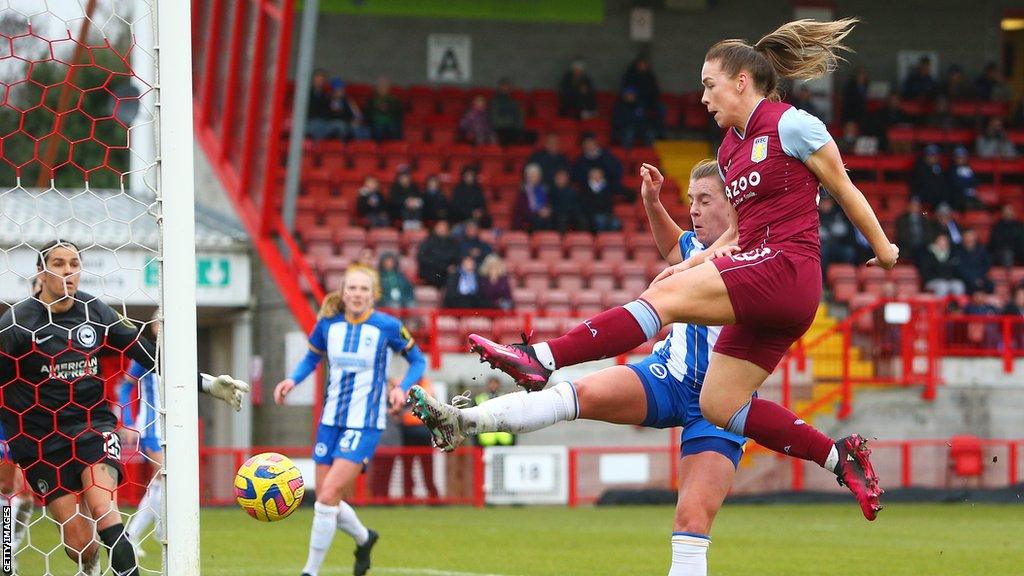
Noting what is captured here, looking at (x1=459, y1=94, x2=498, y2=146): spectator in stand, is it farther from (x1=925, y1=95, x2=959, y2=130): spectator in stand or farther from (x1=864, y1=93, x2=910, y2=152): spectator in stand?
(x1=925, y1=95, x2=959, y2=130): spectator in stand

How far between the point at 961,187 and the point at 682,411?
17.5m

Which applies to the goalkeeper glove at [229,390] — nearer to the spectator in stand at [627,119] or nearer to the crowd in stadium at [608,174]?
the crowd in stadium at [608,174]

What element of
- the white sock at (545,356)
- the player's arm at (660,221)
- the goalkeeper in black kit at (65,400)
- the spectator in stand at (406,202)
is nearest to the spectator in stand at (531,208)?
the spectator in stand at (406,202)

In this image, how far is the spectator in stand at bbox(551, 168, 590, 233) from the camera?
68.0ft

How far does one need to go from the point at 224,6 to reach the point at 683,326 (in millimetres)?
16138

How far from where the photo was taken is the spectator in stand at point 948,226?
67.8ft

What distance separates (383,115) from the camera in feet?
72.0

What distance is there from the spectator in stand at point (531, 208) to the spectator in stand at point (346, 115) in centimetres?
274

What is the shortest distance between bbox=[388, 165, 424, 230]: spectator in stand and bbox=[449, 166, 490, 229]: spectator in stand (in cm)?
47

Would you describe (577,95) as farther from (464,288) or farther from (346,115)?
A: (464,288)

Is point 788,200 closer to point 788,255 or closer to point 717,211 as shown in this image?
point 788,255

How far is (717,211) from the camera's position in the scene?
6.34 meters

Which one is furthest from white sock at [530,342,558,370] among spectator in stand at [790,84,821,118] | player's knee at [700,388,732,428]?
spectator in stand at [790,84,821,118]

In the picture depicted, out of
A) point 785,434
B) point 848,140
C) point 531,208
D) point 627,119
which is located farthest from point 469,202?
point 785,434
